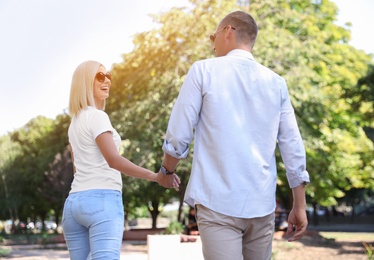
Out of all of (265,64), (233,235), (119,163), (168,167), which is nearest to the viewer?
(233,235)

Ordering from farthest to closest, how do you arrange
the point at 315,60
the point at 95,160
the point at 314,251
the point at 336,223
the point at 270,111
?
the point at 336,223 → the point at 315,60 → the point at 314,251 → the point at 95,160 → the point at 270,111

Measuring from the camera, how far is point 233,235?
311 centimetres

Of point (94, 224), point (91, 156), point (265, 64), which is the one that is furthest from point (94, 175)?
point (265, 64)

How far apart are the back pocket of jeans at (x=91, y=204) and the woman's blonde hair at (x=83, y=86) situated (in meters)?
0.51

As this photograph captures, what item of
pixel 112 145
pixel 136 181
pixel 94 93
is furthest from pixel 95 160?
pixel 136 181

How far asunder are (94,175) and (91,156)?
11 centimetres

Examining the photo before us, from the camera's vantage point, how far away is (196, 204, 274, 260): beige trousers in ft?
10.1

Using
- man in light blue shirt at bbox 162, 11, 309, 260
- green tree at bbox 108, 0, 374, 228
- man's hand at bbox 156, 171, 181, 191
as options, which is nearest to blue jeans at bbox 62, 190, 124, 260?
man's hand at bbox 156, 171, 181, 191

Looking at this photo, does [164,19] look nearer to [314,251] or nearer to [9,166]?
[314,251]

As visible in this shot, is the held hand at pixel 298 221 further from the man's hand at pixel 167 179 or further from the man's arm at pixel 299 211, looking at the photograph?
the man's hand at pixel 167 179

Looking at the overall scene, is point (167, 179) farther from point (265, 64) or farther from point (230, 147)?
point (265, 64)

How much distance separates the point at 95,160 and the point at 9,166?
44550mm

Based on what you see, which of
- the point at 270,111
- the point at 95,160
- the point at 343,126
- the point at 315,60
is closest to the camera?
the point at 270,111

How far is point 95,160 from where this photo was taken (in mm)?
3562
